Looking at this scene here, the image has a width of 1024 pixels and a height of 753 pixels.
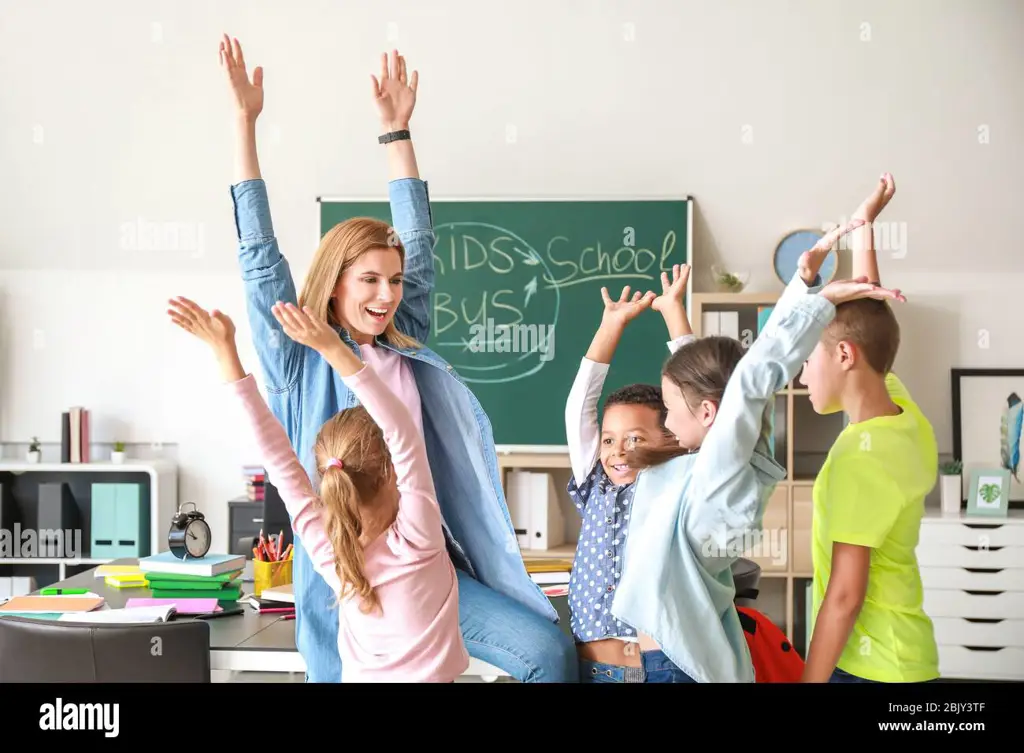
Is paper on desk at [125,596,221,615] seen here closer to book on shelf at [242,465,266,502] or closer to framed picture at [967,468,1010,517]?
book on shelf at [242,465,266,502]

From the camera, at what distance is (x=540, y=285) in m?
2.39

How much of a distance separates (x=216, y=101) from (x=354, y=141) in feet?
1.34

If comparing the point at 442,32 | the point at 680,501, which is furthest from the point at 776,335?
the point at 442,32

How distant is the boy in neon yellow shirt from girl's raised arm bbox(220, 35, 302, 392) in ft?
2.37

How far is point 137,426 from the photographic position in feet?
6.12

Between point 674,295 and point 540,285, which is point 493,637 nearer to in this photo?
point 674,295

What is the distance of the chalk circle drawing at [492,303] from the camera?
6.96 feet

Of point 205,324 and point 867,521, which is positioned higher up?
point 205,324

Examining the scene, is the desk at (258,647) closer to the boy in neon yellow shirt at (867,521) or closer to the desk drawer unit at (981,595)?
the boy in neon yellow shirt at (867,521)

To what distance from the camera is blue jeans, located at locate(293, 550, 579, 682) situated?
1326mm

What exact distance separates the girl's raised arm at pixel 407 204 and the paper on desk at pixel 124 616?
0.66m

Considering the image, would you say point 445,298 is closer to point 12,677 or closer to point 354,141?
point 354,141

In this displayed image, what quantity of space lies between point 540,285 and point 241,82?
1154 millimetres
